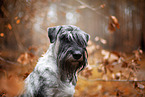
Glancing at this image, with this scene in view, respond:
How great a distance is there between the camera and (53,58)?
1.88 meters

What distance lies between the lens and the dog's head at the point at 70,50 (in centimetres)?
170

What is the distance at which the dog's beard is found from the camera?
172cm

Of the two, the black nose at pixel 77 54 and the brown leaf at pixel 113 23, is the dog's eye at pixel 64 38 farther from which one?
the brown leaf at pixel 113 23

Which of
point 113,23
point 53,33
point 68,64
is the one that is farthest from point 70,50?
point 113,23

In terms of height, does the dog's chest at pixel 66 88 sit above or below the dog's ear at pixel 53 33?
below

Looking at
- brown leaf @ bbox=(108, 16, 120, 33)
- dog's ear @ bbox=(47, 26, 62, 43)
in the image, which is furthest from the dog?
brown leaf @ bbox=(108, 16, 120, 33)

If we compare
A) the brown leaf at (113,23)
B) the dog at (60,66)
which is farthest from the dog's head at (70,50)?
the brown leaf at (113,23)

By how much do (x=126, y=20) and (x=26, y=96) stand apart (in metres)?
9.85

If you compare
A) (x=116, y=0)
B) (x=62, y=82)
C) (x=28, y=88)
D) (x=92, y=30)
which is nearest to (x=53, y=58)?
(x=62, y=82)

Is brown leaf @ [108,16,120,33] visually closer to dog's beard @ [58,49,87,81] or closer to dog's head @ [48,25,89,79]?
dog's head @ [48,25,89,79]

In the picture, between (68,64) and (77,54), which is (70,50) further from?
(68,64)

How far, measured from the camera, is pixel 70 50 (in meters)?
1.70

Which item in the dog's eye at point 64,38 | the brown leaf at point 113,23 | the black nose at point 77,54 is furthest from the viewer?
the brown leaf at point 113,23

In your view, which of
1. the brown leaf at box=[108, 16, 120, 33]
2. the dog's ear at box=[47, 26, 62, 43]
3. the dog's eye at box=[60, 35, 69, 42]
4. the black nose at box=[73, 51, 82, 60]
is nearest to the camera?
the black nose at box=[73, 51, 82, 60]
